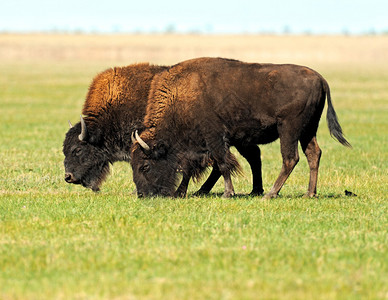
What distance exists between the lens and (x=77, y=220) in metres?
8.48

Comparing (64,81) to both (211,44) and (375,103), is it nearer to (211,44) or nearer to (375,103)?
(375,103)

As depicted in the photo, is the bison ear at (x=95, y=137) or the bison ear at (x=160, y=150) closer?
the bison ear at (x=160, y=150)

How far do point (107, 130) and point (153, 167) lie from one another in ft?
3.80

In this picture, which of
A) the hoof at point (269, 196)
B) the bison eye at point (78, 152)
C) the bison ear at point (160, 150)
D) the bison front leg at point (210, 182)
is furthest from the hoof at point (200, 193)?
the bison eye at point (78, 152)

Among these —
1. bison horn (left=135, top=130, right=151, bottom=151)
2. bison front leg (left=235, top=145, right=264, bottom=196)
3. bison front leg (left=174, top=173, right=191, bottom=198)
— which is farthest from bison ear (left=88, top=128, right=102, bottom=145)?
bison front leg (left=235, top=145, right=264, bottom=196)

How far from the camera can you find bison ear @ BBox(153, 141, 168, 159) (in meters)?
10.2

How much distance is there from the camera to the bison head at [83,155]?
1073 cm

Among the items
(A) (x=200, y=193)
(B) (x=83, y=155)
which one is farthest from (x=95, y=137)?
(A) (x=200, y=193)

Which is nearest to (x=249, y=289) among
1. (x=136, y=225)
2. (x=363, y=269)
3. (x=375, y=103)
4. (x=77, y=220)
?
(x=363, y=269)

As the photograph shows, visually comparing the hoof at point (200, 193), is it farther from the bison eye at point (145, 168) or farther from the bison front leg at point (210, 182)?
the bison eye at point (145, 168)

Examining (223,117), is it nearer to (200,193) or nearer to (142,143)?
(142,143)

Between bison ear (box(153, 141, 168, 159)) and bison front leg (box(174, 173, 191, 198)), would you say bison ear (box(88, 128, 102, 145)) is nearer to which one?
bison ear (box(153, 141, 168, 159))

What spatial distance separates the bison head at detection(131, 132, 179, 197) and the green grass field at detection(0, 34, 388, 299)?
0.94 feet

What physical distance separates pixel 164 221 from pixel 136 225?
0.40m
